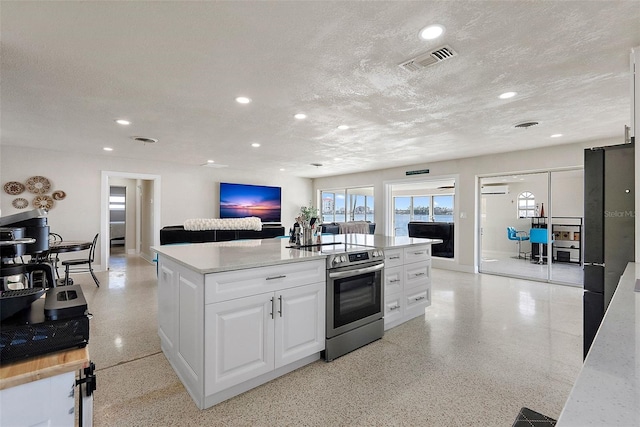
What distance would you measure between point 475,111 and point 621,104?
146 cm

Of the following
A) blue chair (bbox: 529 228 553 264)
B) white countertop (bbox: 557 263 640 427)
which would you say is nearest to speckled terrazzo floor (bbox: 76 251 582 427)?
white countertop (bbox: 557 263 640 427)

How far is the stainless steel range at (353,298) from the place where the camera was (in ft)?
8.11

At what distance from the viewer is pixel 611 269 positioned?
2.04 metres

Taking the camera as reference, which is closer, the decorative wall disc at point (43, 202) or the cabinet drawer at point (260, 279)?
the cabinet drawer at point (260, 279)

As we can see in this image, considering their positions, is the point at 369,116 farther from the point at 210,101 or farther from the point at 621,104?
the point at 621,104

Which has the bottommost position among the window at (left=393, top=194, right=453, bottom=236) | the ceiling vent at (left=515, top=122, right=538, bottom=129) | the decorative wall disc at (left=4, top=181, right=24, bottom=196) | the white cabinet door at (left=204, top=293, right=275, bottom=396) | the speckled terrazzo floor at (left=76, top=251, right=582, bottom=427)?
the speckled terrazzo floor at (left=76, top=251, right=582, bottom=427)

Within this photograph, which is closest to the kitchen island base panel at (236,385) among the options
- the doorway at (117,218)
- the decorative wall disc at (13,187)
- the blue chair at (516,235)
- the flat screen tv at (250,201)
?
the decorative wall disc at (13,187)

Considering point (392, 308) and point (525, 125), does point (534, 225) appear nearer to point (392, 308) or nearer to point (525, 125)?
point (525, 125)

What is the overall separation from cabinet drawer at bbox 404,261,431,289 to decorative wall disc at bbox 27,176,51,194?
262 inches

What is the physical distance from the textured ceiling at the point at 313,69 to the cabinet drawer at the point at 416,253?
5.11 feet

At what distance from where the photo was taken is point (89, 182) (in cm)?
614

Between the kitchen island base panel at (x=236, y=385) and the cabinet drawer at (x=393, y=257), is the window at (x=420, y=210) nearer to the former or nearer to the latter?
the cabinet drawer at (x=393, y=257)

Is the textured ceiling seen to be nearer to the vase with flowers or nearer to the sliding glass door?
the vase with flowers

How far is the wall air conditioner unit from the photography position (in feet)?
23.0
